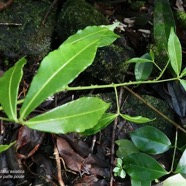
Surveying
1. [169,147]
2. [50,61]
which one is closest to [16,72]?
[50,61]

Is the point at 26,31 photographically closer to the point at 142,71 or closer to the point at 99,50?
the point at 99,50

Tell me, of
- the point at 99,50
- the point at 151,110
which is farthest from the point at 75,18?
the point at 151,110

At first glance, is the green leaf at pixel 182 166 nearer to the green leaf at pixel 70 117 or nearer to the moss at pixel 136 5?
the green leaf at pixel 70 117

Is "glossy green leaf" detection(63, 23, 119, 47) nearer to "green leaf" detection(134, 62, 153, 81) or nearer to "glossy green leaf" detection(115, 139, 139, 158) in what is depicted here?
"green leaf" detection(134, 62, 153, 81)

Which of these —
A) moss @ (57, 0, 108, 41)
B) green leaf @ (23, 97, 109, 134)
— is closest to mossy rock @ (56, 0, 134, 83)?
moss @ (57, 0, 108, 41)

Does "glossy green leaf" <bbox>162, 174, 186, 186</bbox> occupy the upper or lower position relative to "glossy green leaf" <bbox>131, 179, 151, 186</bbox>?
lower
